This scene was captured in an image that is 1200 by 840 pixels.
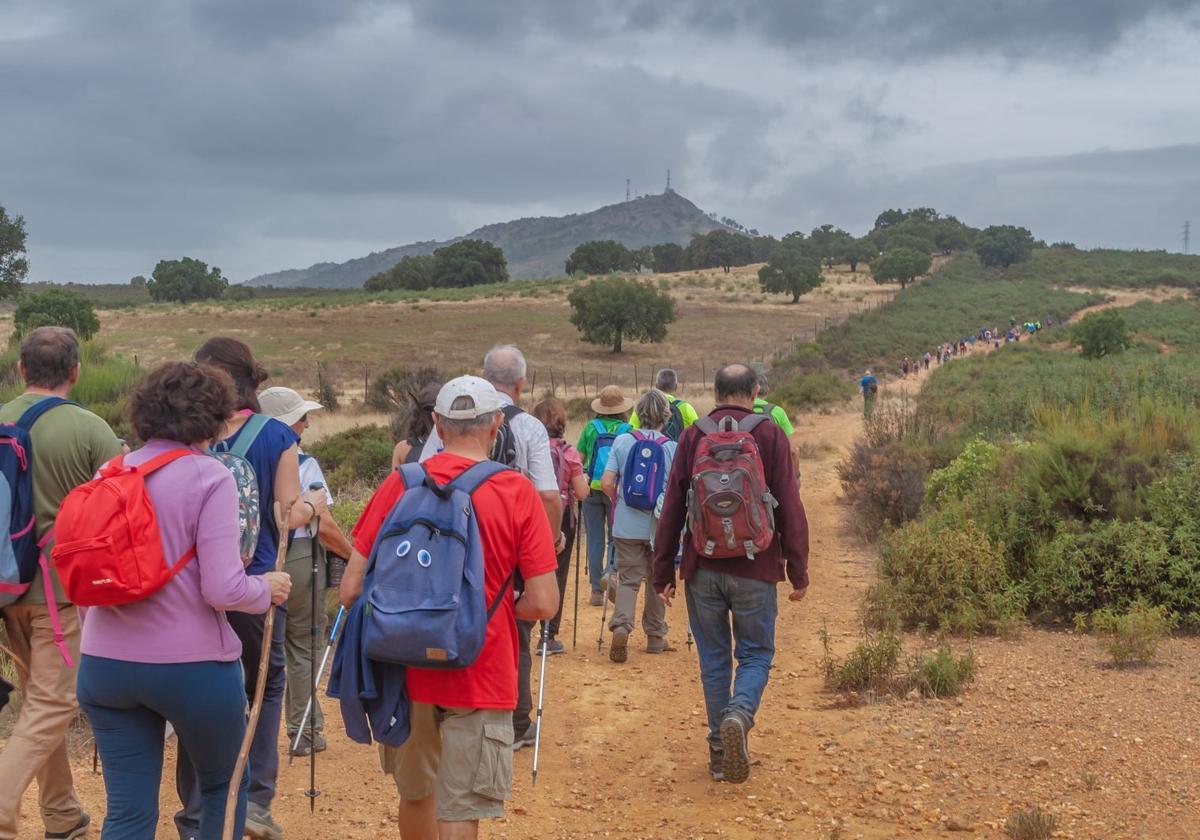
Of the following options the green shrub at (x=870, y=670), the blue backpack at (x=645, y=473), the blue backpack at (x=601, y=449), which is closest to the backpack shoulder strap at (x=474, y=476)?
the green shrub at (x=870, y=670)

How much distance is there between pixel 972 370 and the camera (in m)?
35.2

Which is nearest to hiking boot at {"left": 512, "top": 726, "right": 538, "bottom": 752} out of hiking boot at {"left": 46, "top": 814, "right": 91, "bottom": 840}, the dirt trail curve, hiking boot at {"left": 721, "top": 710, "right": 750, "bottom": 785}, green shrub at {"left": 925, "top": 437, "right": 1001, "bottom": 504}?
the dirt trail curve

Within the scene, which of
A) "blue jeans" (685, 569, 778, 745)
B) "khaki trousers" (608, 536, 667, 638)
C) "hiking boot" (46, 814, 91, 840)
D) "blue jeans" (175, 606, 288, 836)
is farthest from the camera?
"khaki trousers" (608, 536, 667, 638)

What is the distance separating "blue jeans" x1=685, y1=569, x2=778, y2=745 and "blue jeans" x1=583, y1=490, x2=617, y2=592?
356cm

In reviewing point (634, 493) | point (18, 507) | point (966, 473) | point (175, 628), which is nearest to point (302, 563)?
point (18, 507)

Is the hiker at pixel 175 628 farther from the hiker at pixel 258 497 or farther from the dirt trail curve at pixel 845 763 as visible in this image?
the dirt trail curve at pixel 845 763

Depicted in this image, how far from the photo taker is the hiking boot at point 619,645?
8375mm

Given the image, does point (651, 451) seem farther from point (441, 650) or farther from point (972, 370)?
point (972, 370)

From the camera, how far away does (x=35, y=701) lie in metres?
4.65

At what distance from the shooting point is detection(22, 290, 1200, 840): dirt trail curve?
5449 mm

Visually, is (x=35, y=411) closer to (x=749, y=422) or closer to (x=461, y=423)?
(x=461, y=423)

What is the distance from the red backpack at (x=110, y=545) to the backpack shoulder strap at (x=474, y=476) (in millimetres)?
897

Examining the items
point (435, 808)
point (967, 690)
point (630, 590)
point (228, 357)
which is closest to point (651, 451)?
point (630, 590)

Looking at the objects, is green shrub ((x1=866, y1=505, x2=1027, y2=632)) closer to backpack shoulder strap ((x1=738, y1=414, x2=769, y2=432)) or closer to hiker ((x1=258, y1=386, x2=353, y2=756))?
backpack shoulder strap ((x1=738, y1=414, x2=769, y2=432))
